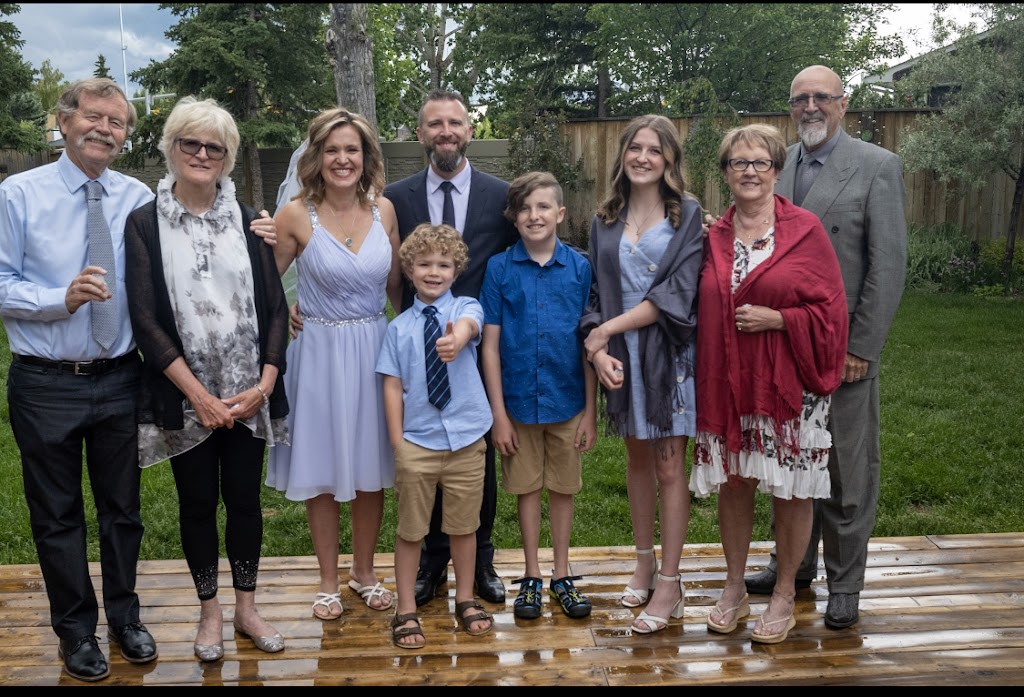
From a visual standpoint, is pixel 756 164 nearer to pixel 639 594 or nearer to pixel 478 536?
pixel 639 594

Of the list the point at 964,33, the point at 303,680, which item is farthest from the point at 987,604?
the point at 964,33

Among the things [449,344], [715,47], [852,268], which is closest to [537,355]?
[449,344]

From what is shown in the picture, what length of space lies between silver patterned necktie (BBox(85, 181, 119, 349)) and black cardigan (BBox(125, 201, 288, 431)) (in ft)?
0.25

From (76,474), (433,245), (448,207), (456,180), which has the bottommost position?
(76,474)

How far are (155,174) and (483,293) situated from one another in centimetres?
1397

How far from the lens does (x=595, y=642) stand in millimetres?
3465

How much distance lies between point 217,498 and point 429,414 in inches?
31.9

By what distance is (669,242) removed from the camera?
3.45 meters

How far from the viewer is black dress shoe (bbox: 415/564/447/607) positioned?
12.5ft

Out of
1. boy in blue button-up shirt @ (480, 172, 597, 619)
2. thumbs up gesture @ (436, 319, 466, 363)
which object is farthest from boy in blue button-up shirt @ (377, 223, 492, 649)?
boy in blue button-up shirt @ (480, 172, 597, 619)

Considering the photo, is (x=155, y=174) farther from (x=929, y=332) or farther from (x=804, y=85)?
(x=804, y=85)

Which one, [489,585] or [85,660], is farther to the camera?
[489,585]

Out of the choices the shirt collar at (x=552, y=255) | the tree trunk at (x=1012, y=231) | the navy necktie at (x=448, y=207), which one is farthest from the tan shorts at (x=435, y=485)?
the tree trunk at (x=1012, y=231)

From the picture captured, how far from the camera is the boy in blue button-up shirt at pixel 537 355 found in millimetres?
3543
